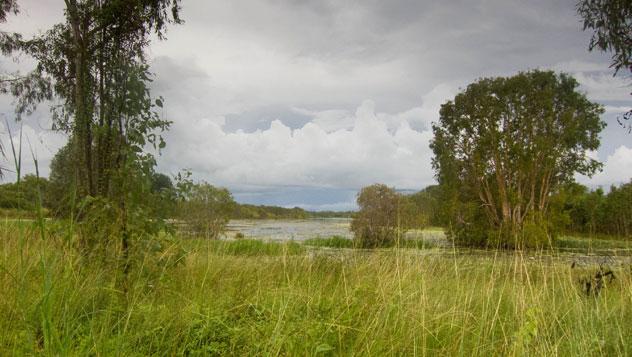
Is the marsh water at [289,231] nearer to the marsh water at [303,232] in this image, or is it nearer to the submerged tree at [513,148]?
the marsh water at [303,232]

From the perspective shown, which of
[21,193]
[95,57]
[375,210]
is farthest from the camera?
[375,210]

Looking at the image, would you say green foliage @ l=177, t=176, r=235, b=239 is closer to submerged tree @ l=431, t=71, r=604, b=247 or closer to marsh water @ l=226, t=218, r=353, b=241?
marsh water @ l=226, t=218, r=353, b=241

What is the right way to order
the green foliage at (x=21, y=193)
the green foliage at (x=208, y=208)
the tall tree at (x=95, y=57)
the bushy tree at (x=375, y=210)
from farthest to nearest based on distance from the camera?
the bushy tree at (x=375, y=210), the green foliage at (x=208, y=208), the tall tree at (x=95, y=57), the green foliage at (x=21, y=193)

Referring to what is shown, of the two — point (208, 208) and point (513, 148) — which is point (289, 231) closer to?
point (208, 208)

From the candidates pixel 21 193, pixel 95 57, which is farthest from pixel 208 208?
pixel 21 193

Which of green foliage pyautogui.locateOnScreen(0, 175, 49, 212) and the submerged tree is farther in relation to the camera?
the submerged tree

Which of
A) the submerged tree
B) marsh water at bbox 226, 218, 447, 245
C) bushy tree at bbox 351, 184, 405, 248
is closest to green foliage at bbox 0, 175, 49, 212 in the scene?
marsh water at bbox 226, 218, 447, 245

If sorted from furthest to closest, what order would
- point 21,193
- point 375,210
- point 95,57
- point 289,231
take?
point 289,231
point 375,210
point 95,57
point 21,193

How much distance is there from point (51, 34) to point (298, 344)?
11.3 metres

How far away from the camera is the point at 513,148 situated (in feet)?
76.2

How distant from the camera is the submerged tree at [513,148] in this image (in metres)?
23.0

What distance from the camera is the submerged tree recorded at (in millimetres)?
23047

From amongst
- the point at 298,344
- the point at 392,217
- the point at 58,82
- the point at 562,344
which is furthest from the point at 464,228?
the point at 298,344

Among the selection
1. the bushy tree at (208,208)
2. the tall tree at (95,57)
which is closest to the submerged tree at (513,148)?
the bushy tree at (208,208)
